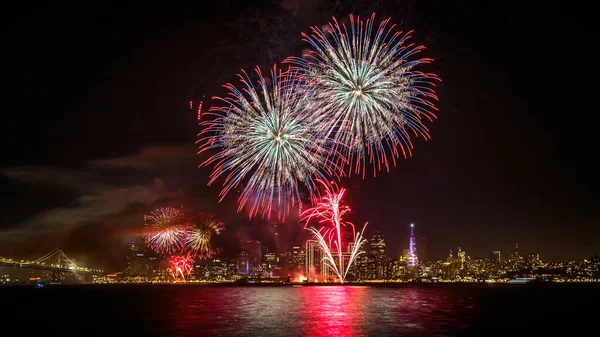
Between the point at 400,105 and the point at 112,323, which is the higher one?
the point at 400,105

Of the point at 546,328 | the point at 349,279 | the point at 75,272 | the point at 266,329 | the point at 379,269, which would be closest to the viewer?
the point at 266,329

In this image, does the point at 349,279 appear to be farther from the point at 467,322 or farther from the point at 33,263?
the point at 467,322

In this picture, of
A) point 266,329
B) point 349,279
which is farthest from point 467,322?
point 349,279

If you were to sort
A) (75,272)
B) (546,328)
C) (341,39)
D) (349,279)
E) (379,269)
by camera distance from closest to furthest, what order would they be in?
1. (341,39)
2. (546,328)
3. (349,279)
4. (379,269)
5. (75,272)

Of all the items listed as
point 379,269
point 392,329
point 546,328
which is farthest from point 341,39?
point 379,269

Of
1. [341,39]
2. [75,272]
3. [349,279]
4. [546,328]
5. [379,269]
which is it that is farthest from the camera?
[75,272]

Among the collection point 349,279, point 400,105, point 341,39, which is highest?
point 341,39

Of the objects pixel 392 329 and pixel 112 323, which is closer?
pixel 392 329

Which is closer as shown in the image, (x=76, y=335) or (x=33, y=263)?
(x=76, y=335)

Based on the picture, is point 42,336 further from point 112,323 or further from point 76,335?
point 112,323
